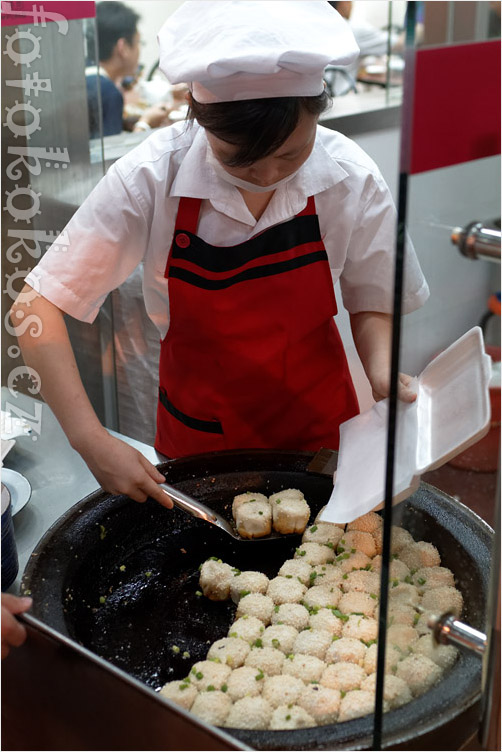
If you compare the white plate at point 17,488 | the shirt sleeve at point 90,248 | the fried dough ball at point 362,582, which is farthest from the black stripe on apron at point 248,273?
the fried dough ball at point 362,582

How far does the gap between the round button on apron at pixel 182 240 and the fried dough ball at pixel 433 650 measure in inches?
38.1

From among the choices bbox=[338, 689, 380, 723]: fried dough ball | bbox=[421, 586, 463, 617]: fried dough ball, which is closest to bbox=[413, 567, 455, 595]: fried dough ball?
Result: bbox=[421, 586, 463, 617]: fried dough ball

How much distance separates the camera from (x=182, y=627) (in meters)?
1.18

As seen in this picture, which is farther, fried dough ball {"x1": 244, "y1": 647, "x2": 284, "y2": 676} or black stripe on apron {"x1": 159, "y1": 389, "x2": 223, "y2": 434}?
black stripe on apron {"x1": 159, "y1": 389, "x2": 223, "y2": 434}

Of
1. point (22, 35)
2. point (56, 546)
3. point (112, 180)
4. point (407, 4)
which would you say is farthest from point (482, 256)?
point (22, 35)

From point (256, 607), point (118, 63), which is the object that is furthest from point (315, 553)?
point (118, 63)

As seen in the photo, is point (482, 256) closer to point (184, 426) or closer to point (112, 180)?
point (112, 180)

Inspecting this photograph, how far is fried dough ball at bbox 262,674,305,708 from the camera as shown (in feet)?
3.29

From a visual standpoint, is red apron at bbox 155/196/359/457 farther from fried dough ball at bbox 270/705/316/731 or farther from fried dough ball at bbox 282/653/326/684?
fried dough ball at bbox 270/705/316/731

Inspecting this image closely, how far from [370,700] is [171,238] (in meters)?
0.95

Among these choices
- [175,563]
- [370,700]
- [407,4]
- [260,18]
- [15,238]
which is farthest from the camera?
[15,238]

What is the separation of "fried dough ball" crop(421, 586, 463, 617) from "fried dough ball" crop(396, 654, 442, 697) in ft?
0.18

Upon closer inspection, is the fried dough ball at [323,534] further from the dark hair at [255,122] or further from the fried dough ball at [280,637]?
the dark hair at [255,122]

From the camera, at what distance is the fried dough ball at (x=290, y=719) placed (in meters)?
0.94
